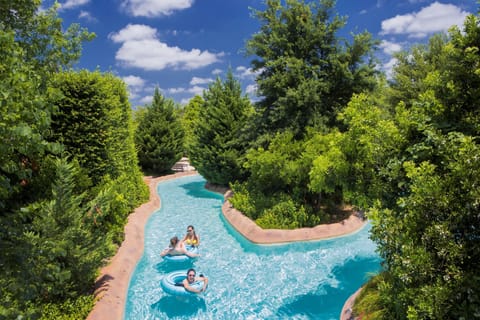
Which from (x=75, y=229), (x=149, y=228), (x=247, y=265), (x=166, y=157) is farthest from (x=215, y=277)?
(x=166, y=157)

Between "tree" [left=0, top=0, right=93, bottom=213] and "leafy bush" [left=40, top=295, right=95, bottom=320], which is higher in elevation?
"tree" [left=0, top=0, right=93, bottom=213]

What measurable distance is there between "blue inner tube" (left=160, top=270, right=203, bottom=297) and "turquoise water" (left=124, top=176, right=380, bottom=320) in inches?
7.5

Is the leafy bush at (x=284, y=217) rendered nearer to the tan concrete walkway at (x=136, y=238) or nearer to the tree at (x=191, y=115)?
the tan concrete walkway at (x=136, y=238)

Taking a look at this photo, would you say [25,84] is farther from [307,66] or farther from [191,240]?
[307,66]

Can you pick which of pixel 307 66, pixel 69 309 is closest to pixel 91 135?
pixel 69 309

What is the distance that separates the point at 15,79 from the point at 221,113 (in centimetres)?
1902

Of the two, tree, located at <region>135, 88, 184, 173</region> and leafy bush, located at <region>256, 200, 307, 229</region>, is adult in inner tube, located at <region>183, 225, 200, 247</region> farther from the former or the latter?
tree, located at <region>135, 88, 184, 173</region>

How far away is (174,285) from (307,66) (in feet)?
43.6

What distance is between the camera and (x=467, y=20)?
5.53 m

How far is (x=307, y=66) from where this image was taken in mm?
16938

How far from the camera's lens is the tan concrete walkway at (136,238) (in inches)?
340

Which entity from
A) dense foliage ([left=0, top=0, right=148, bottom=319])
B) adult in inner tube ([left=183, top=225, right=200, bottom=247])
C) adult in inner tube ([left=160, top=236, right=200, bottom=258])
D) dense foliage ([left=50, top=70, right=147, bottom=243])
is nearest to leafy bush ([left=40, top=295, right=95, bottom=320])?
dense foliage ([left=0, top=0, right=148, bottom=319])

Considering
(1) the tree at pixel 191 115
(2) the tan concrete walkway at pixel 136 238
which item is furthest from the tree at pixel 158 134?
(2) the tan concrete walkway at pixel 136 238

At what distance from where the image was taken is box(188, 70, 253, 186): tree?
22.5 m
